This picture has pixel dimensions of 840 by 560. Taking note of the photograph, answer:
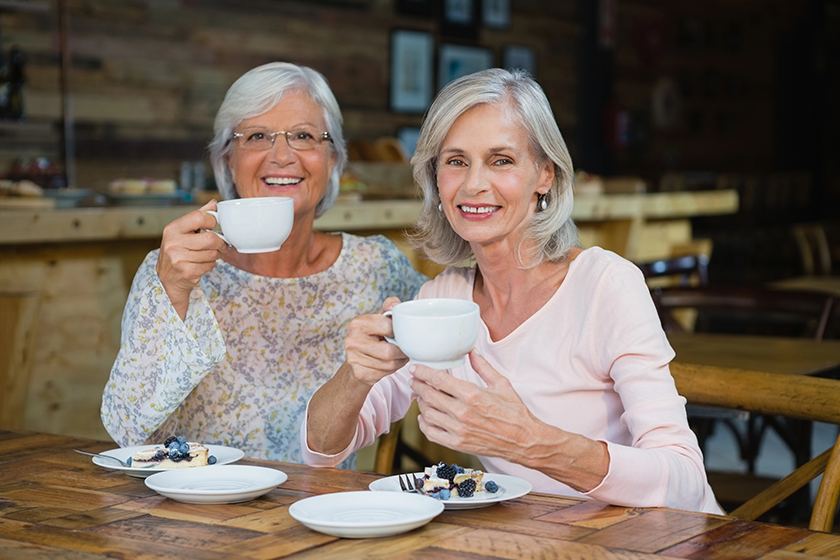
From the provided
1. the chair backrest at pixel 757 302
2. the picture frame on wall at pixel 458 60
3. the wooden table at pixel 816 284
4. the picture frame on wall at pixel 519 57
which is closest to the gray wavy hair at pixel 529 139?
the chair backrest at pixel 757 302

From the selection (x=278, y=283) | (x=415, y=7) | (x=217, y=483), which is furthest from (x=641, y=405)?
(x=415, y=7)

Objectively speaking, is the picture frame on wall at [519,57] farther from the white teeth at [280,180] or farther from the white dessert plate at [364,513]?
the white dessert plate at [364,513]

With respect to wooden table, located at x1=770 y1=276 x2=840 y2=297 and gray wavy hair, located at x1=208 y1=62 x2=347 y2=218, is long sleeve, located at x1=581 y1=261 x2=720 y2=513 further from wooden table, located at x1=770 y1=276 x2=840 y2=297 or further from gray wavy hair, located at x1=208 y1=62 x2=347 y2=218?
wooden table, located at x1=770 y1=276 x2=840 y2=297

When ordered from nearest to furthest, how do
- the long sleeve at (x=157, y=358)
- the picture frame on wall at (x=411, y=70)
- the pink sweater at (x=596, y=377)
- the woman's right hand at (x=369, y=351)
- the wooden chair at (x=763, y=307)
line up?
1. the woman's right hand at (x=369, y=351)
2. the pink sweater at (x=596, y=377)
3. the long sleeve at (x=157, y=358)
4. the wooden chair at (x=763, y=307)
5. the picture frame on wall at (x=411, y=70)

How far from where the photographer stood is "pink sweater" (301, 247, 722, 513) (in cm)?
143

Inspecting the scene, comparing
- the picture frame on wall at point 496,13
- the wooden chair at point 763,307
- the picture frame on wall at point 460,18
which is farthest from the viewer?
the picture frame on wall at point 496,13

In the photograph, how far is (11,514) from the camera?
46.4 inches

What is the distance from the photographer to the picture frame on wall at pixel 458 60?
6996 mm

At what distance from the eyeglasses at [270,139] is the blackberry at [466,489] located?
37.6 inches

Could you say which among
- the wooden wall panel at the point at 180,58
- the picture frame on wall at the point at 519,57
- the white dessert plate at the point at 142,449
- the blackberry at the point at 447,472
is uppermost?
the picture frame on wall at the point at 519,57

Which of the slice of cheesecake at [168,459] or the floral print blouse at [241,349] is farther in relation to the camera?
the floral print blouse at [241,349]

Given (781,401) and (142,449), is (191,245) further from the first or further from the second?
(781,401)

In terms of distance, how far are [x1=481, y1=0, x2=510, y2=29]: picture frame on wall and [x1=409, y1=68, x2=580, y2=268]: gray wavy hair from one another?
5.81 m

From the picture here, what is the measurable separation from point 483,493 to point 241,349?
853 mm
